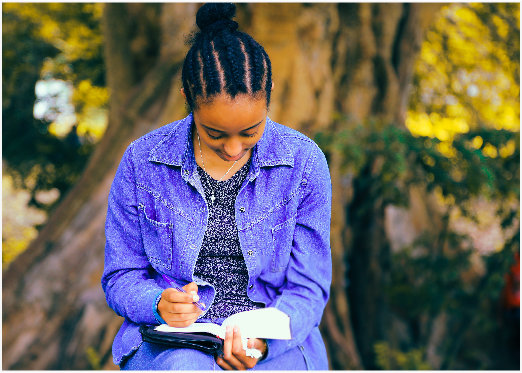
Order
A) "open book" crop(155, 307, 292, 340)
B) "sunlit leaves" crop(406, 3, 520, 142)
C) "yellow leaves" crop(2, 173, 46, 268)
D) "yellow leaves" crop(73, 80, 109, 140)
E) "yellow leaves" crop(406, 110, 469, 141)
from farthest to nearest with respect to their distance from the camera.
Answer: "yellow leaves" crop(406, 110, 469, 141) < "sunlit leaves" crop(406, 3, 520, 142) < "yellow leaves" crop(2, 173, 46, 268) < "yellow leaves" crop(73, 80, 109, 140) < "open book" crop(155, 307, 292, 340)

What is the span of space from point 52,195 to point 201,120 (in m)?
5.60

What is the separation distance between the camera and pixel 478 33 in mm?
7000

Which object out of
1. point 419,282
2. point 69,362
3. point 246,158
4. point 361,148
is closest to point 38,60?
point 69,362

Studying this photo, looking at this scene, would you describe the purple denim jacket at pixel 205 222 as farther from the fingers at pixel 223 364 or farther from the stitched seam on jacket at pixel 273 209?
the fingers at pixel 223 364

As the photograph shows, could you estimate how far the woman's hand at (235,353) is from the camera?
1.63 meters

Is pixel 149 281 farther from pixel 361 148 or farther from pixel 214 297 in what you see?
pixel 361 148

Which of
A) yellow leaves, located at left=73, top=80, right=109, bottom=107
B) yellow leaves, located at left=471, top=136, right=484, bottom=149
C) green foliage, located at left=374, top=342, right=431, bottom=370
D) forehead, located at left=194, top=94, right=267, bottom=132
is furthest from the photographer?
yellow leaves, located at left=73, top=80, right=109, bottom=107

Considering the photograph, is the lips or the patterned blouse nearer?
the lips

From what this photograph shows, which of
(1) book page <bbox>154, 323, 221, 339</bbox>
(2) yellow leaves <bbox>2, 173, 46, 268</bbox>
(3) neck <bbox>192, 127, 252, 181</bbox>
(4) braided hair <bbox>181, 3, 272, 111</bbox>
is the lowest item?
(2) yellow leaves <bbox>2, 173, 46, 268</bbox>

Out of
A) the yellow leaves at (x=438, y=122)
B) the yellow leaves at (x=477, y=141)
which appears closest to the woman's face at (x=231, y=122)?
the yellow leaves at (x=477, y=141)

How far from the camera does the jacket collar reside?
1797mm

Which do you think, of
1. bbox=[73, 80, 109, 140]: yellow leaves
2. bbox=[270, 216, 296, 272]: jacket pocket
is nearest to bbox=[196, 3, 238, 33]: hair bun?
bbox=[270, 216, 296, 272]: jacket pocket

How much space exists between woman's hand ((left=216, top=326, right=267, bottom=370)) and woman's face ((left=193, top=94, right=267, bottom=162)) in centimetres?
50

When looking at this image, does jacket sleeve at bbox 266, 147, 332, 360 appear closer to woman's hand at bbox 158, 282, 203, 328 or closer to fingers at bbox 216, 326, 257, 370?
fingers at bbox 216, 326, 257, 370
